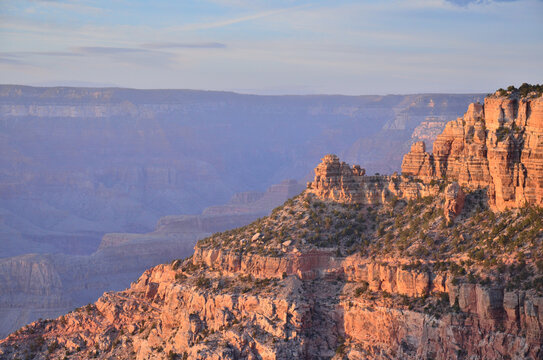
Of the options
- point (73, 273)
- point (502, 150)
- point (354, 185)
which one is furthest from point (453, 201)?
point (73, 273)

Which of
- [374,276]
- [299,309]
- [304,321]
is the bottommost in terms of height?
[304,321]

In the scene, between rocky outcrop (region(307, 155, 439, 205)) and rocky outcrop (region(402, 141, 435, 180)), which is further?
rocky outcrop (region(402, 141, 435, 180))

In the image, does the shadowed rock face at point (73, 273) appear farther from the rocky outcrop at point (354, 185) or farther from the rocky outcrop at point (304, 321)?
the rocky outcrop at point (354, 185)

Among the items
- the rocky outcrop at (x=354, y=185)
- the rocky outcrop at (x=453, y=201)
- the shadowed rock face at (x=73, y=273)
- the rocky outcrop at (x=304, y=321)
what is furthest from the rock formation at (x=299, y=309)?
the shadowed rock face at (x=73, y=273)

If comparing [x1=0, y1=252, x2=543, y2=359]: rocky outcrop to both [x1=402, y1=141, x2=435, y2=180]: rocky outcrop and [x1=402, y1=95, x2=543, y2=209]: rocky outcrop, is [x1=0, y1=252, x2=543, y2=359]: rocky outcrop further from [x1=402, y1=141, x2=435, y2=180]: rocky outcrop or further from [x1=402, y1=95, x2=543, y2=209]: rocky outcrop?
[x1=402, y1=141, x2=435, y2=180]: rocky outcrop

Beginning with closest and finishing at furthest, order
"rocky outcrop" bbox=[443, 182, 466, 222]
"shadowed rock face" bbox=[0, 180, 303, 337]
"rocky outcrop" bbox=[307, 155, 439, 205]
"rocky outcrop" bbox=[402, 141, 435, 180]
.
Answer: "rocky outcrop" bbox=[443, 182, 466, 222] → "rocky outcrop" bbox=[307, 155, 439, 205] → "rocky outcrop" bbox=[402, 141, 435, 180] → "shadowed rock face" bbox=[0, 180, 303, 337]

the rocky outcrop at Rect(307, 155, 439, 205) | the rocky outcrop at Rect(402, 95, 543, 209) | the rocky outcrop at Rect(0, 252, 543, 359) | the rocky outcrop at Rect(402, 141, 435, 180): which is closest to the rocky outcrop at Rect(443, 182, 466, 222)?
the rocky outcrop at Rect(402, 95, 543, 209)

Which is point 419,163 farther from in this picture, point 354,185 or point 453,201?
point 453,201
